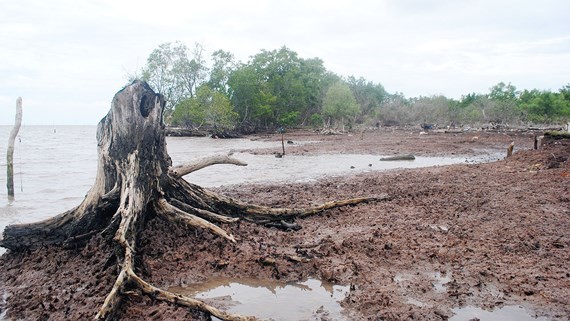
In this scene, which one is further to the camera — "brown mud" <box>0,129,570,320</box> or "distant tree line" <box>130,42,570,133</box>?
"distant tree line" <box>130,42,570,133</box>

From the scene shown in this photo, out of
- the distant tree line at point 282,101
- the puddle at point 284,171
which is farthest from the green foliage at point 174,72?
the puddle at point 284,171

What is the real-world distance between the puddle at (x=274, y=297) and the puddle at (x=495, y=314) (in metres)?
1.16

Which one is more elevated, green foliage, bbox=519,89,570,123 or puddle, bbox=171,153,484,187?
green foliage, bbox=519,89,570,123

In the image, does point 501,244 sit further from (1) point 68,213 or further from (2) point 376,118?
(2) point 376,118

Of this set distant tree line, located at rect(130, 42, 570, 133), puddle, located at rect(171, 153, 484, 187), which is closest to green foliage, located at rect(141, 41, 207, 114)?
distant tree line, located at rect(130, 42, 570, 133)

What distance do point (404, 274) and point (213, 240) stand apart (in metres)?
2.56

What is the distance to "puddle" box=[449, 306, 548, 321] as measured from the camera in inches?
159

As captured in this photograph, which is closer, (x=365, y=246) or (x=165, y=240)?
(x=165, y=240)

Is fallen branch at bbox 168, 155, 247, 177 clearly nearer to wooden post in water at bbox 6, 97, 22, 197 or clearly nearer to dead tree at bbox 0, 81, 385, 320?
dead tree at bbox 0, 81, 385, 320

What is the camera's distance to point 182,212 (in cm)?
597

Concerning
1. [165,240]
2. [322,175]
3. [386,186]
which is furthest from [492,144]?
[165,240]

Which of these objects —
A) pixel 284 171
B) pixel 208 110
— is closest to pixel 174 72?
pixel 208 110

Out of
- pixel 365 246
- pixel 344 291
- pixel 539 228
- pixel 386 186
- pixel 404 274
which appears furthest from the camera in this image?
pixel 386 186

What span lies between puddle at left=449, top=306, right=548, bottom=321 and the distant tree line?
4778 centimetres
